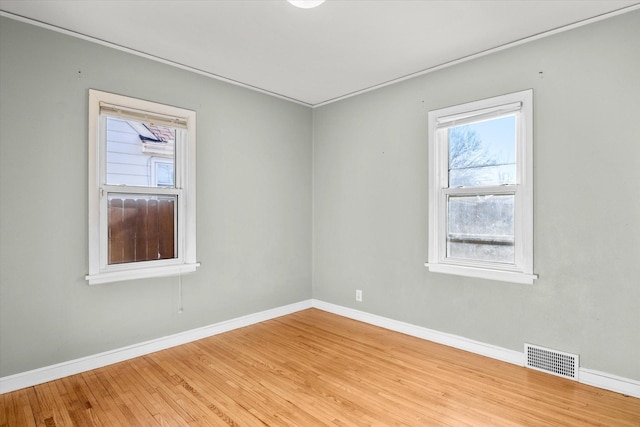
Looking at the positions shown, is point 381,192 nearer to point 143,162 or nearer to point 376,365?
point 376,365

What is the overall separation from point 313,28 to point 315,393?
108 inches

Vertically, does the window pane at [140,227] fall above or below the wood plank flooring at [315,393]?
above

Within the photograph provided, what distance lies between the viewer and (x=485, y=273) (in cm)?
307

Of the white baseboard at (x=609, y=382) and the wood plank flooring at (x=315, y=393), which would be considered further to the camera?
the white baseboard at (x=609, y=382)

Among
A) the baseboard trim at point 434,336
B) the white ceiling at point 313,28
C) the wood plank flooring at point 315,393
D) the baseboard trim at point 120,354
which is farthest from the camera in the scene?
the baseboard trim at point 434,336

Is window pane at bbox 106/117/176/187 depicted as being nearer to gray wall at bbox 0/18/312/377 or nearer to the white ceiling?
gray wall at bbox 0/18/312/377

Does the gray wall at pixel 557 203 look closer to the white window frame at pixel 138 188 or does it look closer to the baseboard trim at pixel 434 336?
the baseboard trim at pixel 434 336

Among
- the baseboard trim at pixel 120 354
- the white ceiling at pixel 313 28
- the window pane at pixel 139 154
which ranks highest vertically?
the white ceiling at pixel 313 28

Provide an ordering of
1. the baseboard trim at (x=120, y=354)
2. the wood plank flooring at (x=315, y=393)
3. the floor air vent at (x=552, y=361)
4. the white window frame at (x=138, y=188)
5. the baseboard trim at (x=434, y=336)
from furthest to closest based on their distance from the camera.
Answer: the baseboard trim at (x=434, y=336), the white window frame at (x=138, y=188), the floor air vent at (x=552, y=361), the baseboard trim at (x=120, y=354), the wood plank flooring at (x=315, y=393)

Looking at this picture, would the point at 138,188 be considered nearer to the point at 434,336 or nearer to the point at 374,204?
the point at 374,204

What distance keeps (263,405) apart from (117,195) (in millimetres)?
2128

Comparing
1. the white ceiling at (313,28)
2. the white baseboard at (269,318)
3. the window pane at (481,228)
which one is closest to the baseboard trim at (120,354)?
the white baseboard at (269,318)

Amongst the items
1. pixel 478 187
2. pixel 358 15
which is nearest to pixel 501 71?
pixel 478 187

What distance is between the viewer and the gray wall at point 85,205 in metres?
2.53
